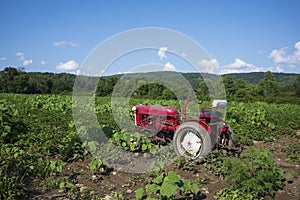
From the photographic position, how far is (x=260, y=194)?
4.19m

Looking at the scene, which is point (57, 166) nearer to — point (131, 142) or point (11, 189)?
point (11, 189)

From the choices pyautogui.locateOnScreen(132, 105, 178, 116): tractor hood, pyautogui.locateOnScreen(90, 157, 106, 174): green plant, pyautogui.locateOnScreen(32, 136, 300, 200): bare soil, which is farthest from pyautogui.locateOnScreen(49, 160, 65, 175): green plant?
pyautogui.locateOnScreen(132, 105, 178, 116): tractor hood

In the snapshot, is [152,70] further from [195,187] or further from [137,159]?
[195,187]

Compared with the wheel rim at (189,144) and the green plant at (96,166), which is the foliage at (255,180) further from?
the green plant at (96,166)

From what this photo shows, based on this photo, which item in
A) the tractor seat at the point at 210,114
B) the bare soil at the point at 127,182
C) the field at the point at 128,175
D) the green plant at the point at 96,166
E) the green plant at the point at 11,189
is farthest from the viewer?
the tractor seat at the point at 210,114

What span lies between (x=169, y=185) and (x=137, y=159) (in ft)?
7.48

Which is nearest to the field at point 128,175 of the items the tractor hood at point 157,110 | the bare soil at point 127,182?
the bare soil at point 127,182

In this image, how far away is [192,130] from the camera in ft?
18.6

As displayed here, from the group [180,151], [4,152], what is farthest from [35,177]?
[180,151]

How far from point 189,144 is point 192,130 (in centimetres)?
42

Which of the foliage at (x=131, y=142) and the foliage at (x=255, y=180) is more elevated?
the foliage at (x=131, y=142)

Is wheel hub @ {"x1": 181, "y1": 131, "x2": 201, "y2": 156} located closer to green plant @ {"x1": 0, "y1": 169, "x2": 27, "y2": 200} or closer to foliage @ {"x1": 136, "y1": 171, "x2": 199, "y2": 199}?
foliage @ {"x1": 136, "y1": 171, "x2": 199, "y2": 199}

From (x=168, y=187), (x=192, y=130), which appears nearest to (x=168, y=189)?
(x=168, y=187)

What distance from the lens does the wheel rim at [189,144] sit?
5871mm
